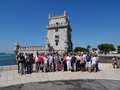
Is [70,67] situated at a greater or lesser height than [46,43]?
lesser

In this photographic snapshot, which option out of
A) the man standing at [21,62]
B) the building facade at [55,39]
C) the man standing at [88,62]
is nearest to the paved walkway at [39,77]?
the man standing at [21,62]

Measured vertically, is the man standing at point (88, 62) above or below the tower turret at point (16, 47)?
below

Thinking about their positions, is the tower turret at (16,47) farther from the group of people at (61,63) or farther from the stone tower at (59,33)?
the group of people at (61,63)

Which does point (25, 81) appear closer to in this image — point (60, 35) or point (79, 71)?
point (79, 71)

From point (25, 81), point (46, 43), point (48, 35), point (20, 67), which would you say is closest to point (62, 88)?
point (25, 81)

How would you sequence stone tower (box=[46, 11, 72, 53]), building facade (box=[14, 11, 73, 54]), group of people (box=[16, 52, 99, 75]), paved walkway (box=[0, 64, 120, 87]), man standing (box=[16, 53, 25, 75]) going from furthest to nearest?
stone tower (box=[46, 11, 72, 53])
building facade (box=[14, 11, 73, 54])
group of people (box=[16, 52, 99, 75])
man standing (box=[16, 53, 25, 75])
paved walkway (box=[0, 64, 120, 87])

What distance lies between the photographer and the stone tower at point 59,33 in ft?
175

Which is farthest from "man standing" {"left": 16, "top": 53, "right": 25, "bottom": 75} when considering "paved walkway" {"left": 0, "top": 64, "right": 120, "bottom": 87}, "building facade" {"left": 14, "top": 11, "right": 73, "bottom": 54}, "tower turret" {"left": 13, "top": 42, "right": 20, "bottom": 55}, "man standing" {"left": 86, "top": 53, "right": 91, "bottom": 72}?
"tower turret" {"left": 13, "top": 42, "right": 20, "bottom": 55}

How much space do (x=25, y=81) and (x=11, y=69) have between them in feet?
15.6

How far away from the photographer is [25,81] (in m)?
9.39

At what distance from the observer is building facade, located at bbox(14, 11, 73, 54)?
174 ft

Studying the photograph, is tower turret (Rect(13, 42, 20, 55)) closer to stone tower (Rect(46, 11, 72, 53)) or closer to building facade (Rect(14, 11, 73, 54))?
building facade (Rect(14, 11, 73, 54))

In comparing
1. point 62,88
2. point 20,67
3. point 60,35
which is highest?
point 60,35

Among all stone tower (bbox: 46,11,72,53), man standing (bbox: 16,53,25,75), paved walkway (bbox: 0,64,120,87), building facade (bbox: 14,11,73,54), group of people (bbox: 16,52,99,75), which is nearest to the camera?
paved walkway (bbox: 0,64,120,87)
